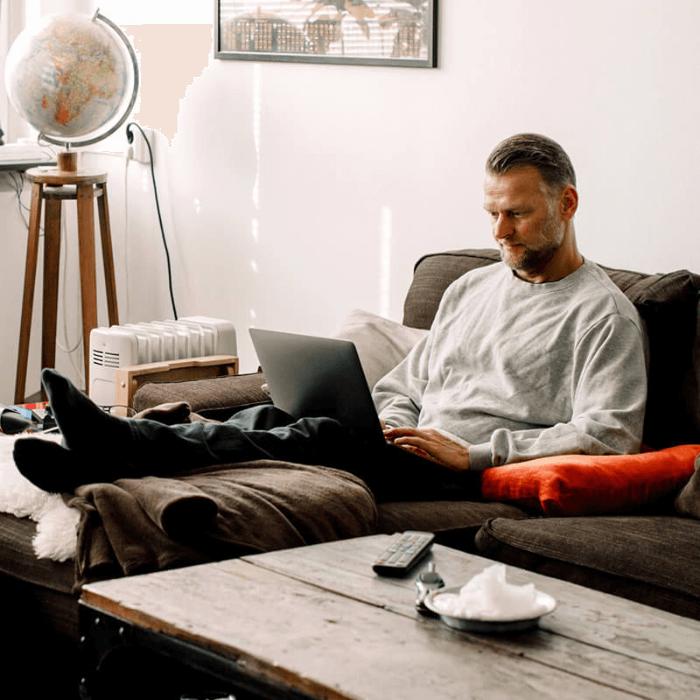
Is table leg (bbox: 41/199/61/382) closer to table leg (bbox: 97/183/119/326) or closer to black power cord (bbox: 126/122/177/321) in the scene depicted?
table leg (bbox: 97/183/119/326)

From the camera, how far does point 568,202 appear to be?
7.51 ft

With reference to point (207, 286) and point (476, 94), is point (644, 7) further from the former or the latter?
point (207, 286)

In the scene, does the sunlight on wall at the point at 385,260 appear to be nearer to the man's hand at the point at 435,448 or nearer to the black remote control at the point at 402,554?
the man's hand at the point at 435,448

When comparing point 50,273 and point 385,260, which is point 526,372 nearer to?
point 385,260

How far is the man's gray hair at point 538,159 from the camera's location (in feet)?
7.41

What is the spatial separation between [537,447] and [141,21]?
2547 millimetres

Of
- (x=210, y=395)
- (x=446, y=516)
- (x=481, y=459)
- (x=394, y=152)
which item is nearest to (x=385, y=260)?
(x=394, y=152)

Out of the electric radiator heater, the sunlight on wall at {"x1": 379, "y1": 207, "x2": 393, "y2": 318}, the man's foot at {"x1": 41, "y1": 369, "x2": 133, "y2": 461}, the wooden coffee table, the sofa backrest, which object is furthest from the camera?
the sunlight on wall at {"x1": 379, "y1": 207, "x2": 393, "y2": 318}

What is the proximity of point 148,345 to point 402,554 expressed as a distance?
A: 1.69m

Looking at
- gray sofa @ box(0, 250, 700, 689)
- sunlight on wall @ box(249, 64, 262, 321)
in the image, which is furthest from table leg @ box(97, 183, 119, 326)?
gray sofa @ box(0, 250, 700, 689)

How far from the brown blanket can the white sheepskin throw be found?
0.04 m

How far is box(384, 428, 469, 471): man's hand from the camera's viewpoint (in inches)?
84.3

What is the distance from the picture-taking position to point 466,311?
2.47 m

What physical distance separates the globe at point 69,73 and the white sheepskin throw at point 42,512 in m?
1.83
